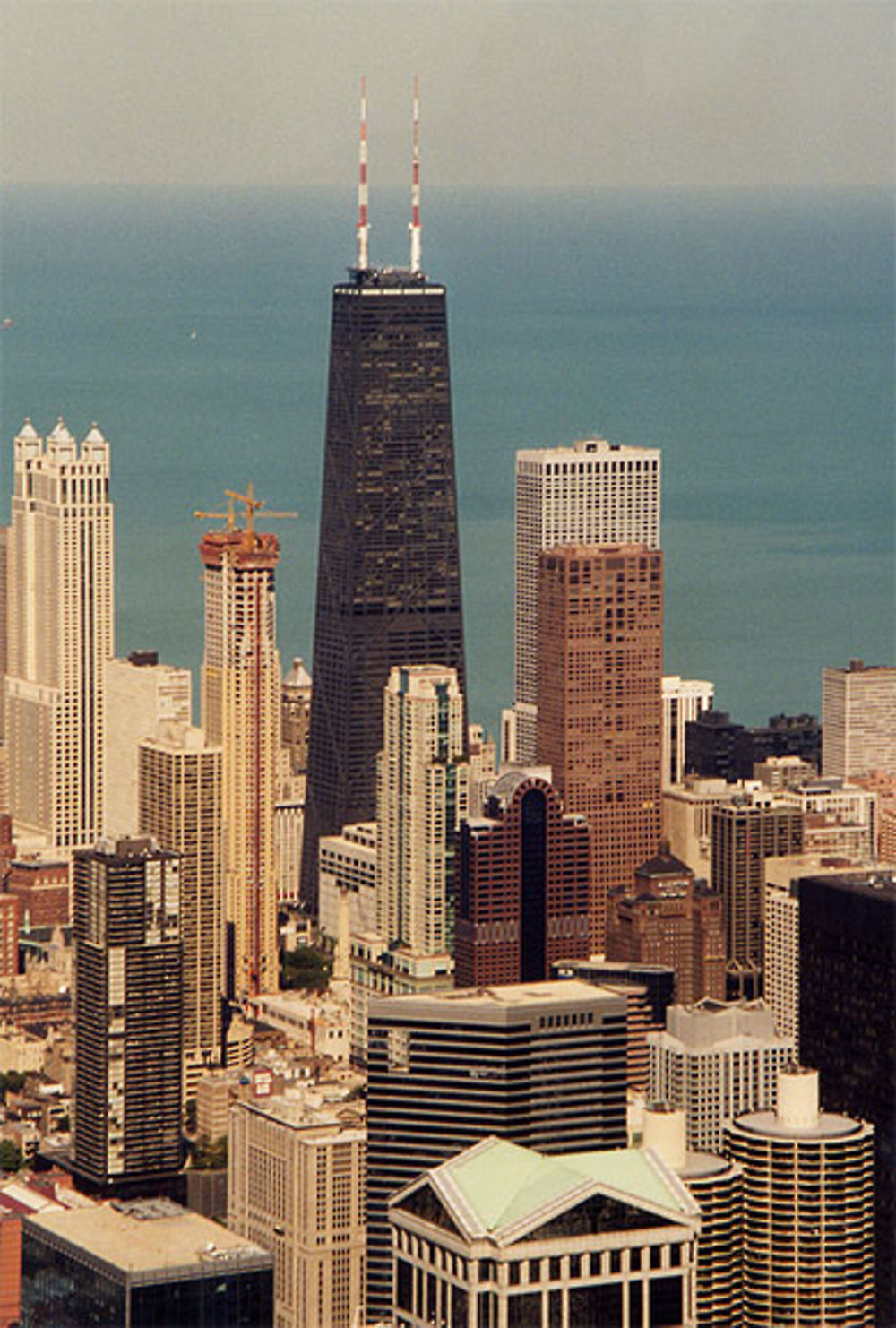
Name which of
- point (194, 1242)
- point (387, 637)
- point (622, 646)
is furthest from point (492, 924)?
point (194, 1242)

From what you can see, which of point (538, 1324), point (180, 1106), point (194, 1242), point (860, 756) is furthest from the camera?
point (860, 756)

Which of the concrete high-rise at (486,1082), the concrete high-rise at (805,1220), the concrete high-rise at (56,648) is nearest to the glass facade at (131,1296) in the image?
the concrete high-rise at (486,1082)

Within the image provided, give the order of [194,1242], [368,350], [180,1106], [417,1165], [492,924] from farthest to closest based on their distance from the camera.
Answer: [368,350], [492,924], [180,1106], [417,1165], [194,1242]

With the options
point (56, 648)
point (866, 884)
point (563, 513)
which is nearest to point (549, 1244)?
point (866, 884)

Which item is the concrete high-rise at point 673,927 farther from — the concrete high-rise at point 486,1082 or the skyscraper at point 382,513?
the skyscraper at point 382,513

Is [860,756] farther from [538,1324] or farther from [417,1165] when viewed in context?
[538,1324]

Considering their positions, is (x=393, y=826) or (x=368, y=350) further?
(x=368, y=350)

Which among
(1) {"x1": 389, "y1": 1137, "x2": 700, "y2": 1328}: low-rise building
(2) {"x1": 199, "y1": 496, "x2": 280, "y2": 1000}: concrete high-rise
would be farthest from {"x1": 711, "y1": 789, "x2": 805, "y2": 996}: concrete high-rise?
(1) {"x1": 389, "y1": 1137, "x2": 700, "y2": 1328}: low-rise building
